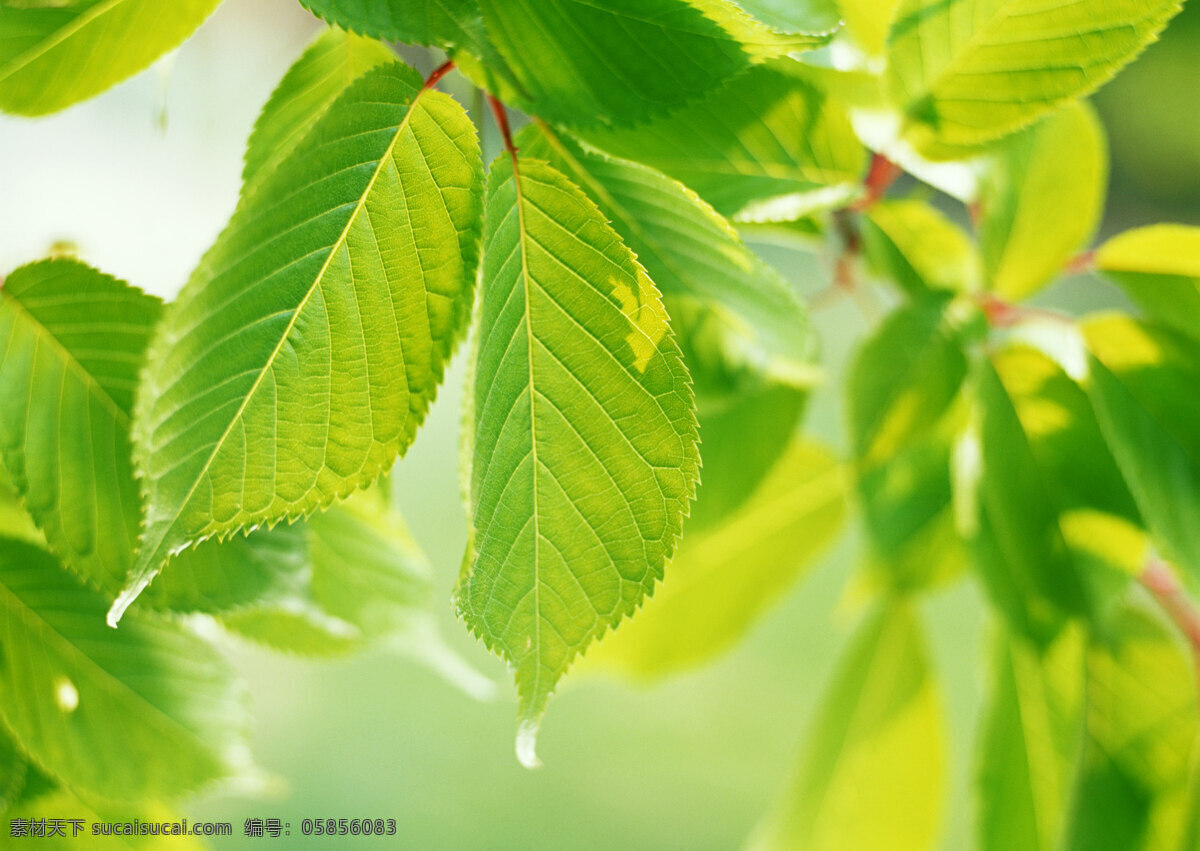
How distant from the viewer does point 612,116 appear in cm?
32

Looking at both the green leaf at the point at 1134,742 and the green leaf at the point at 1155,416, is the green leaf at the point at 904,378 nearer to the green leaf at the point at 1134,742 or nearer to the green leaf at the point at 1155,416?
the green leaf at the point at 1155,416

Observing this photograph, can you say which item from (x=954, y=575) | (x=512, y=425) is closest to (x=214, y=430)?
(x=512, y=425)

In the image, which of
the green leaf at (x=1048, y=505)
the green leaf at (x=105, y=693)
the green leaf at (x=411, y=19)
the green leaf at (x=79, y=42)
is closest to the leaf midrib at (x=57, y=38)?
the green leaf at (x=79, y=42)

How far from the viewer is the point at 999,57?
16.0 inches

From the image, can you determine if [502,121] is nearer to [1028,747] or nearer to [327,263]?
[327,263]

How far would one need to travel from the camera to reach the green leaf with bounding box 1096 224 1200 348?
468mm

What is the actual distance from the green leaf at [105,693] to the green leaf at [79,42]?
0.68 ft

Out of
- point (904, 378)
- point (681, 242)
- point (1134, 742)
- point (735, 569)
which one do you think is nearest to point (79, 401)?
point (681, 242)

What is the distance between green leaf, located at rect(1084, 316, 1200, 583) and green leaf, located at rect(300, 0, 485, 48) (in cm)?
37

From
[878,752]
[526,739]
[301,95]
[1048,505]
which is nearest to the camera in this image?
[526,739]

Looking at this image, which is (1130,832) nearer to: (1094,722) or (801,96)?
(1094,722)

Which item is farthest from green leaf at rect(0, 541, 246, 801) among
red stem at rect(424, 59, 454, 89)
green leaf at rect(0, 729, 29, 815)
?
red stem at rect(424, 59, 454, 89)

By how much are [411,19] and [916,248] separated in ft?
1.18

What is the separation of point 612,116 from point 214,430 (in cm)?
17
